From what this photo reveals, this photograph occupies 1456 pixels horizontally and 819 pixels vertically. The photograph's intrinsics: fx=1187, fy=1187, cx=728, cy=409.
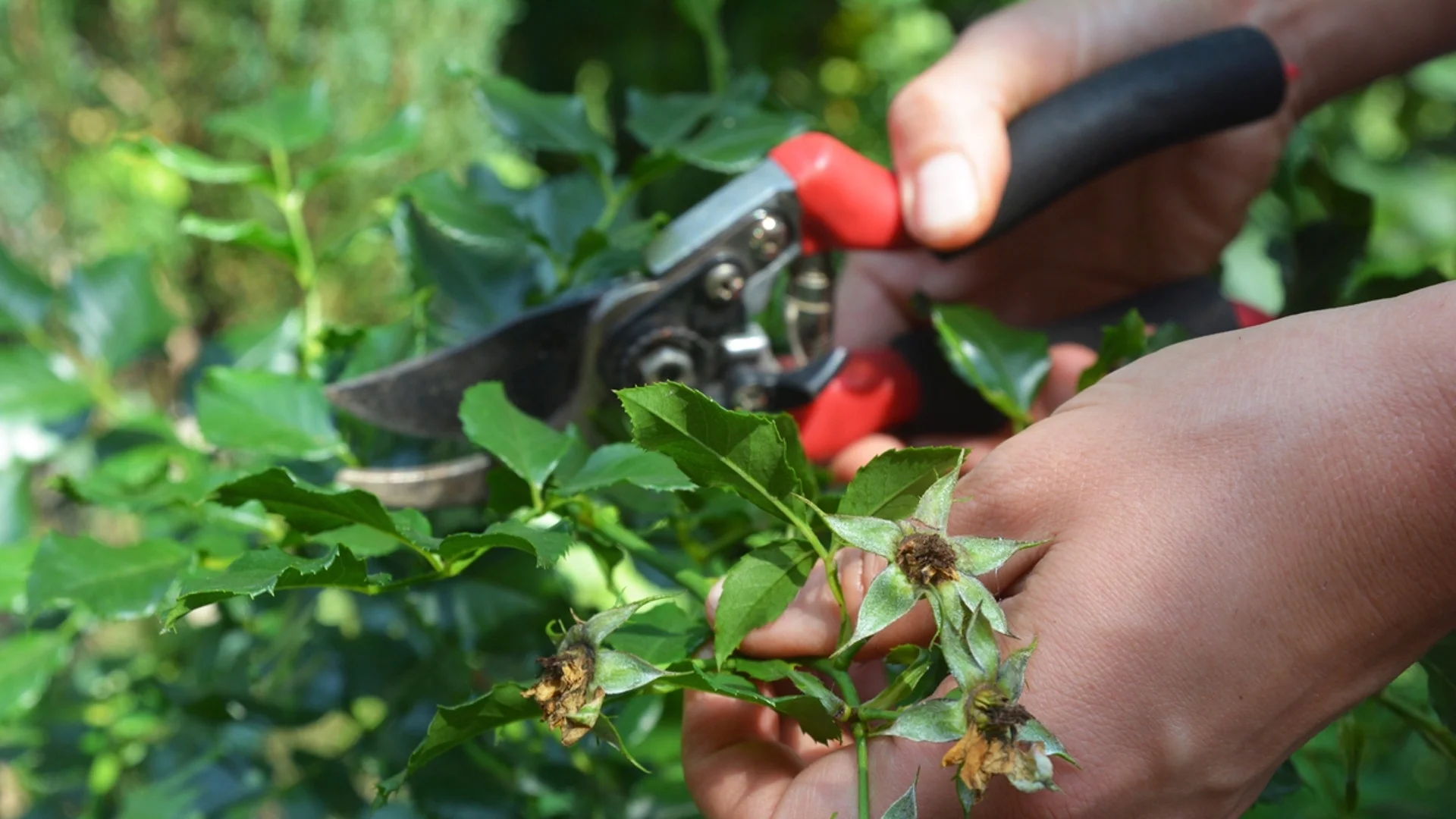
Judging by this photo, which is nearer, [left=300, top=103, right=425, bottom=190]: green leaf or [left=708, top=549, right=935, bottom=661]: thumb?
[left=708, top=549, right=935, bottom=661]: thumb

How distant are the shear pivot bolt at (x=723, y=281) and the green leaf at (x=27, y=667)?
0.49m

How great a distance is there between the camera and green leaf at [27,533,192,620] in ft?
2.01

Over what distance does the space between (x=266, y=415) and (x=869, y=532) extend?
0.43m

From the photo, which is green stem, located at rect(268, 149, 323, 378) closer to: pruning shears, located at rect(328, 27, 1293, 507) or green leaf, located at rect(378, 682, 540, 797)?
pruning shears, located at rect(328, 27, 1293, 507)

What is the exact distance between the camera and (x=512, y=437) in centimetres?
60

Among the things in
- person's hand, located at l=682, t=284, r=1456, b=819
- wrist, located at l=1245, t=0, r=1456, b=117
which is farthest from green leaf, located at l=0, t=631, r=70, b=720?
wrist, located at l=1245, t=0, r=1456, b=117

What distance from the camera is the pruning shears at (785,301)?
2.58 feet

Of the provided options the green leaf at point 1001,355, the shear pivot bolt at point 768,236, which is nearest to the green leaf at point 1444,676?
the green leaf at point 1001,355

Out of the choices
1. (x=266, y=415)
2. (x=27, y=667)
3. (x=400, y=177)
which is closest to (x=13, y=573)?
(x=27, y=667)

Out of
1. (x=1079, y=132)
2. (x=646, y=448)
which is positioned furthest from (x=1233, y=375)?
(x=1079, y=132)

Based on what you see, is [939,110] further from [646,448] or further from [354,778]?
[354,778]

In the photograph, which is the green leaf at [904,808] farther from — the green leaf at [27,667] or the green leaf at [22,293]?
the green leaf at [22,293]

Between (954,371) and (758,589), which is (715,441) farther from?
(954,371)

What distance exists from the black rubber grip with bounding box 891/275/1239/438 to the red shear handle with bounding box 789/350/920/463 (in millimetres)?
16
